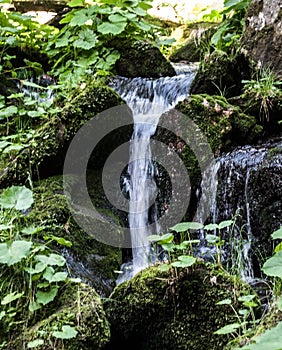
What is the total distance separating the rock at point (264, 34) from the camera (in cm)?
479

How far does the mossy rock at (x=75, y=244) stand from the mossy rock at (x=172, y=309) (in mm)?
555

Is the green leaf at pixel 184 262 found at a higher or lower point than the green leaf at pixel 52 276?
lower

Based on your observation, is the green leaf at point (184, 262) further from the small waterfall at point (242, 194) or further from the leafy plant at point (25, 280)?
the small waterfall at point (242, 194)

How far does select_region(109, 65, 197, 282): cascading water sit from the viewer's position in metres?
3.75

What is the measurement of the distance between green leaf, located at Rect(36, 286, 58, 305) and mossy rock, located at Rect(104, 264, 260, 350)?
1.11 ft

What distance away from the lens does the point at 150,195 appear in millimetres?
3986

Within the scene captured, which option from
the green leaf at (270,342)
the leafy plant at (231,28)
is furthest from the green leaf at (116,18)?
the green leaf at (270,342)

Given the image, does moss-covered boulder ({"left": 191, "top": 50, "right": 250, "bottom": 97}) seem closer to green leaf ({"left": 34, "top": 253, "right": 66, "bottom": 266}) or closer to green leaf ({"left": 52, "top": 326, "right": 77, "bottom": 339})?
green leaf ({"left": 34, "top": 253, "right": 66, "bottom": 266})

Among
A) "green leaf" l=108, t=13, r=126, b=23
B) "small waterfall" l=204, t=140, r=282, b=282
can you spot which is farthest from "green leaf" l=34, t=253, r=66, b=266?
"green leaf" l=108, t=13, r=126, b=23

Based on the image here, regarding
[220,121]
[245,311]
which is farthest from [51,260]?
[220,121]

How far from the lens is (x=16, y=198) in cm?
255

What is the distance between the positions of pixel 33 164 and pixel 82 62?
2382 mm

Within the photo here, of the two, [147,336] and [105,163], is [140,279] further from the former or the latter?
[105,163]

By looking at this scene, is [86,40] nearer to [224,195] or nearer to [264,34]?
[264,34]
